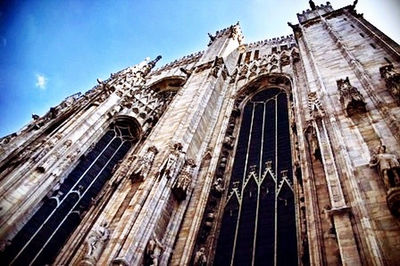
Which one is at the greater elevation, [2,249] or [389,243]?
[389,243]

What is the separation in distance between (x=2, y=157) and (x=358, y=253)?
9.49 metres

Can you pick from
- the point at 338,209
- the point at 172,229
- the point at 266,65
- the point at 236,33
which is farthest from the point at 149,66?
the point at 338,209

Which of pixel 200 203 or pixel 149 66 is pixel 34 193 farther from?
pixel 149 66

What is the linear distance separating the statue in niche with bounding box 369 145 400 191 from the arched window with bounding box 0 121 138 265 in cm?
776

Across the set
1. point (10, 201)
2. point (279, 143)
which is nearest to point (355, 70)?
point (279, 143)

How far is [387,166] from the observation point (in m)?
5.97

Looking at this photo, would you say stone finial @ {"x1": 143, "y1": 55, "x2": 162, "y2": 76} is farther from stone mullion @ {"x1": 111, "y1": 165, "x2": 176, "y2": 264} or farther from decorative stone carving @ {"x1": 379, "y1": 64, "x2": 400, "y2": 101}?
decorative stone carving @ {"x1": 379, "y1": 64, "x2": 400, "y2": 101}

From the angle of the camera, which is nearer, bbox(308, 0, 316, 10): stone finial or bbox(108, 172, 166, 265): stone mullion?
bbox(108, 172, 166, 265): stone mullion

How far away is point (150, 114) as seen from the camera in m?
14.7

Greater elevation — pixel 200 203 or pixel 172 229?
pixel 200 203

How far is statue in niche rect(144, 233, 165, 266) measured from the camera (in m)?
7.25

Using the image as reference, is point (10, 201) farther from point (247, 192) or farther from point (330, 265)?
point (330, 265)

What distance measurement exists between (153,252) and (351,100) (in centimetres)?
579

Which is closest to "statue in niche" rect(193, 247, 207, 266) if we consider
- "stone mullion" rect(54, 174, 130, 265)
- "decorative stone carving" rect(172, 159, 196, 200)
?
"decorative stone carving" rect(172, 159, 196, 200)
